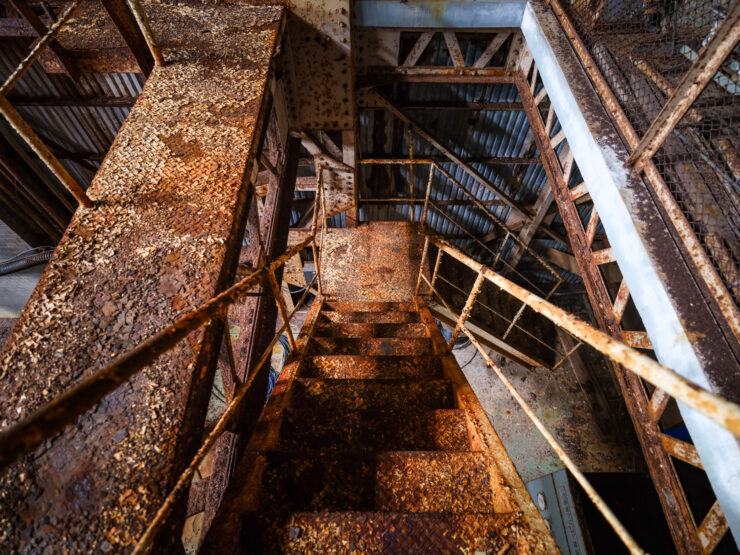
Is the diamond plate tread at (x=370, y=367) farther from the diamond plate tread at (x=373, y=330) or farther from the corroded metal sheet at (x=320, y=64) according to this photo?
the corroded metal sheet at (x=320, y=64)

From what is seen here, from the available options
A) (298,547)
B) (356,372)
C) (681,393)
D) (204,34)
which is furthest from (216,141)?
(681,393)

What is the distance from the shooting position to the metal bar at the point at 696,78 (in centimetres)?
174

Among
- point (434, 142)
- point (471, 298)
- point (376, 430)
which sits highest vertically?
point (434, 142)

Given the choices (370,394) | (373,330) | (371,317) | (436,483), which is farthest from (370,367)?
(371,317)

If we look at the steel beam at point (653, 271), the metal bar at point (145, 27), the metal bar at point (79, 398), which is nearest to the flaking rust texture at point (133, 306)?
the metal bar at point (145, 27)

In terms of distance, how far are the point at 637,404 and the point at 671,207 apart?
63.1 inches

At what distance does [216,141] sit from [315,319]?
2.18 m

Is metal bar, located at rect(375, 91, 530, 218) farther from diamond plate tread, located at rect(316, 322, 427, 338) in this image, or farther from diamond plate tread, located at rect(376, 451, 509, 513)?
diamond plate tread, located at rect(376, 451, 509, 513)

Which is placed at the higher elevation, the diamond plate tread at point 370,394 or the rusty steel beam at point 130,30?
the rusty steel beam at point 130,30

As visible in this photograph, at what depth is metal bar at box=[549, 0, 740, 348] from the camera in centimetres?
187

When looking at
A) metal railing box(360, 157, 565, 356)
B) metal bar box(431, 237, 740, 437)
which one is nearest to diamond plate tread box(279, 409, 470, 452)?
metal bar box(431, 237, 740, 437)

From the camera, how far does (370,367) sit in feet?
8.79

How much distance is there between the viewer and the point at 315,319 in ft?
12.2

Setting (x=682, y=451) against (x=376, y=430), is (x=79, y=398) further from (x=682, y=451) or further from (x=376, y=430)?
(x=682, y=451)
